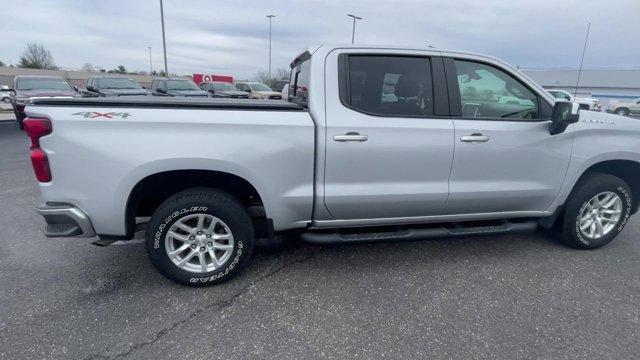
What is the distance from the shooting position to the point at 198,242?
2961 millimetres

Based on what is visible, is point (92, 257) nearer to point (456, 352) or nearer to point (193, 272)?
point (193, 272)

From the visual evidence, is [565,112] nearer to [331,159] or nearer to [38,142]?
[331,159]

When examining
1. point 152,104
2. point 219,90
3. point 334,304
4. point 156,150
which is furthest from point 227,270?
point 219,90

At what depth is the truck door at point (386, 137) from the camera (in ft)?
9.55

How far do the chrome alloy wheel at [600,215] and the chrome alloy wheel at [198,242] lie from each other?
351 centimetres

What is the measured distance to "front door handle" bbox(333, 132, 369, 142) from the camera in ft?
9.37

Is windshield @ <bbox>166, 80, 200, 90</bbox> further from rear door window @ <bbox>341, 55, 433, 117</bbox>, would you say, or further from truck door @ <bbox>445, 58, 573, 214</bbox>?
truck door @ <bbox>445, 58, 573, 214</bbox>

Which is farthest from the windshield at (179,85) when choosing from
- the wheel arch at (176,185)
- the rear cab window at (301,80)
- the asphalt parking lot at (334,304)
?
the wheel arch at (176,185)

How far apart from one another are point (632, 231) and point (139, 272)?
5.49 metres

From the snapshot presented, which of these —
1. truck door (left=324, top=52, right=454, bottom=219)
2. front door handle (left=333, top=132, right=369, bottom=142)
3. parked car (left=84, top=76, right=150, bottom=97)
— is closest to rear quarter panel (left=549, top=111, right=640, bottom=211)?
truck door (left=324, top=52, right=454, bottom=219)

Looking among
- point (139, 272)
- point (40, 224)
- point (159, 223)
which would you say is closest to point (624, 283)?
point (159, 223)

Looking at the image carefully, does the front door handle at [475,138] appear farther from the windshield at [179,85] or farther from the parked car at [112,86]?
the windshield at [179,85]

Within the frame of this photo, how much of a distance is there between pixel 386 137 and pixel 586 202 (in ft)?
7.55

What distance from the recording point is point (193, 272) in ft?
9.77
